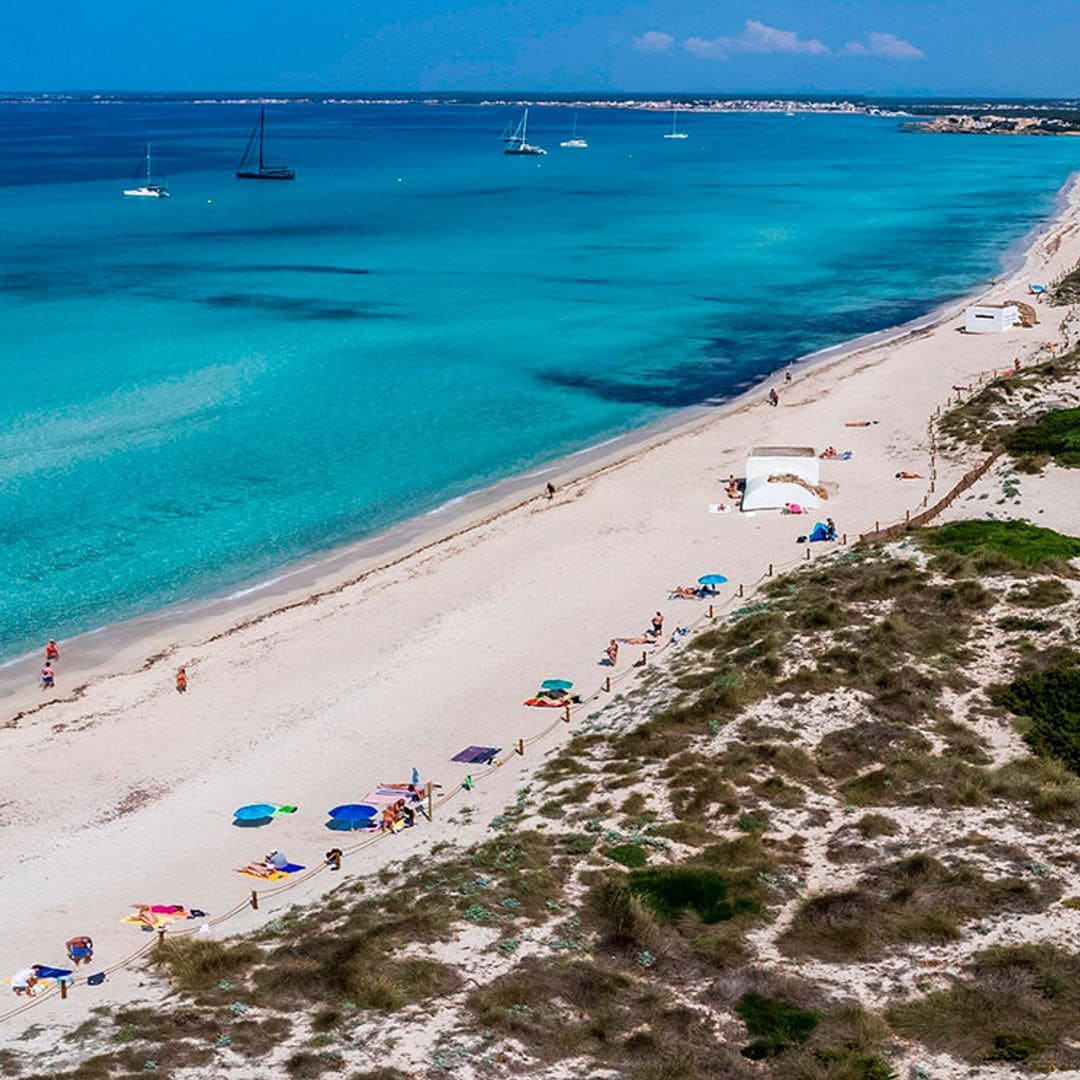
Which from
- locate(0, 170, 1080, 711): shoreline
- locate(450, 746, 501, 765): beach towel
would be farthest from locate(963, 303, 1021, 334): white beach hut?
locate(450, 746, 501, 765): beach towel

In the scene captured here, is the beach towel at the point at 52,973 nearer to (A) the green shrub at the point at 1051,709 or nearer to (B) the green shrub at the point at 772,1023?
(B) the green shrub at the point at 772,1023

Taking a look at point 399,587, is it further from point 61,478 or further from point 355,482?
point 61,478

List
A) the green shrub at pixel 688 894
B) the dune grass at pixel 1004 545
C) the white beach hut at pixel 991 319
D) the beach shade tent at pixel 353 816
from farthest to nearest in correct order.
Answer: the white beach hut at pixel 991 319, the dune grass at pixel 1004 545, the beach shade tent at pixel 353 816, the green shrub at pixel 688 894

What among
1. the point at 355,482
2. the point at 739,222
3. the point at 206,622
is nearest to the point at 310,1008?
the point at 206,622

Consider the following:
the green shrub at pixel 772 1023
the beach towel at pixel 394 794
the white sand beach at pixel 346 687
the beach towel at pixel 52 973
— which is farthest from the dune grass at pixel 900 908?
the beach towel at pixel 52 973

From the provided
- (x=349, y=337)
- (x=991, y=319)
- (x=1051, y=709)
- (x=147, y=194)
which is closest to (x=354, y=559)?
(x=1051, y=709)
